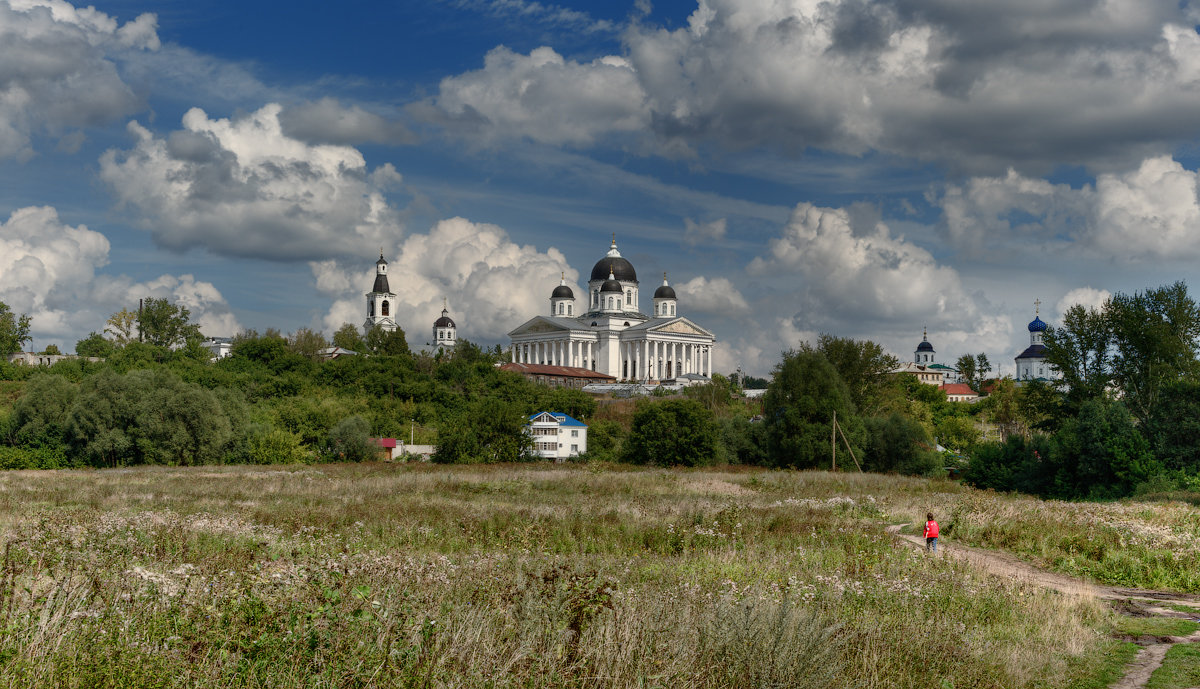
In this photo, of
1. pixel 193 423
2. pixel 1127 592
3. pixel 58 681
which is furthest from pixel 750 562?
pixel 193 423

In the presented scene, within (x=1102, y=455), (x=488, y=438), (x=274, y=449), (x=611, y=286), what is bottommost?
(x=274, y=449)

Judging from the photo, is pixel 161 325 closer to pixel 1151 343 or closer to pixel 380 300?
pixel 380 300

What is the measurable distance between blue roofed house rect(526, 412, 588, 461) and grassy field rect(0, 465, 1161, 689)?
43.7 m

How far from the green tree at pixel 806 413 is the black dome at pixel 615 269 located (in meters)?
97.5

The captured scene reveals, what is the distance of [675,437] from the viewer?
165 ft

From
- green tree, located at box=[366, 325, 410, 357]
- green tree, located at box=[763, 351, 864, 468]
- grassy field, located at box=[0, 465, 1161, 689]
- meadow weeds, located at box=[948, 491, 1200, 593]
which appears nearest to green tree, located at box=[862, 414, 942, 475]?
green tree, located at box=[763, 351, 864, 468]

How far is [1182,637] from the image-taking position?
1013 cm

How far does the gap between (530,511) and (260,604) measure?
1473 centimetres

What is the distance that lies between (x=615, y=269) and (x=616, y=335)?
14498 mm

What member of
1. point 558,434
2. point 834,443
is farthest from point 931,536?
point 558,434

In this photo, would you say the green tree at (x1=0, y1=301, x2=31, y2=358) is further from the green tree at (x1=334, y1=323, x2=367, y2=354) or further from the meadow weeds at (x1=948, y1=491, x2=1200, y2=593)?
the meadow weeds at (x1=948, y1=491, x2=1200, y2=593)

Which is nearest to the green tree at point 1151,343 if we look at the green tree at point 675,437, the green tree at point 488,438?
the green tree at point 675,437

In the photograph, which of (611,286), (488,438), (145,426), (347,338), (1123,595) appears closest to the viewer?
(1123,595)

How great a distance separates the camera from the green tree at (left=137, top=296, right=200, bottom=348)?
325ft
